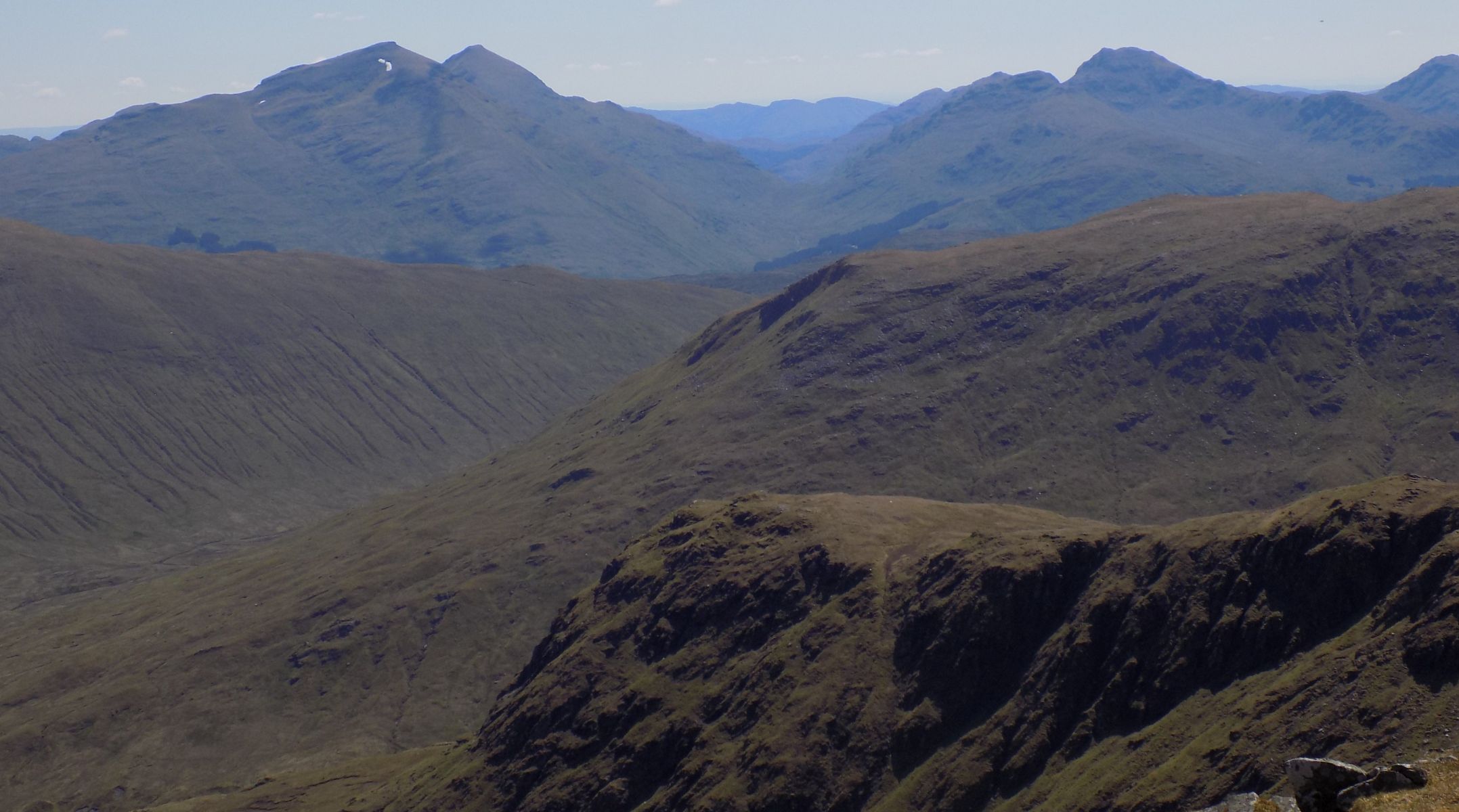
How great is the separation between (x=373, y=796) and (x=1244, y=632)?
106 metres

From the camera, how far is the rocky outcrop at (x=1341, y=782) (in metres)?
40.1

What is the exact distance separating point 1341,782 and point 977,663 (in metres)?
78.4

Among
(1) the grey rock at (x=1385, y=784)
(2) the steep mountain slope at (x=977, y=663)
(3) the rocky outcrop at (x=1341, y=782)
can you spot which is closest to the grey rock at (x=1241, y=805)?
(3) the rocky outcrop at (x=1341, y=782)

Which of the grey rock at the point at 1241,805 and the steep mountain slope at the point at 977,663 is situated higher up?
the grey rock at the point at 1241,805

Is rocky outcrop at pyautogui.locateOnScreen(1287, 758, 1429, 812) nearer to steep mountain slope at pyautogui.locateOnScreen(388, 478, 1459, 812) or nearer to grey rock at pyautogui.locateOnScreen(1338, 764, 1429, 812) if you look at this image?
grey rock at pyautogui.locateOnScreen(1338, 764, 1429, 812)

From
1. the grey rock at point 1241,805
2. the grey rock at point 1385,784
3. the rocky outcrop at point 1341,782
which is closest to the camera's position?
the grey rock at point 1385,784

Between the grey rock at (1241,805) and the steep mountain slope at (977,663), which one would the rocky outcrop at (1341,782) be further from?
the steep mountain slope at (977,663)

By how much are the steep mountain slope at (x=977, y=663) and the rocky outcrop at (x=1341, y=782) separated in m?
41.7

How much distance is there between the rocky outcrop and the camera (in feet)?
131

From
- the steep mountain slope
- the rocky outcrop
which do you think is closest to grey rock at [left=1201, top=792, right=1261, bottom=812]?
the rocky outcrop

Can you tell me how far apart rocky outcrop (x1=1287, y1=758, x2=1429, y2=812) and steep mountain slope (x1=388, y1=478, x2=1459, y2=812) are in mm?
41701

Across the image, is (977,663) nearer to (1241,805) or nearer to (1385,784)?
(1241,805)

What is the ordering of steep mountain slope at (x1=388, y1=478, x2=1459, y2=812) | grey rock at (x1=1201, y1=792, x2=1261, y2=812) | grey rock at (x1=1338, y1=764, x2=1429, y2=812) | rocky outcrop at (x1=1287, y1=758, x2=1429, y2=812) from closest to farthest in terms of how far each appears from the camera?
grey rock at (x1=1338, y1=764, x2=1429, y2=812) < rocky outcrop at (x1=1287, y1=758, x2=1429, y2=812) < grey rock at (x1=1201, y1=792, x2=1261, y2=812) < steep mountain slope at (x1=388, y1=478, x2=1459, y2=812)

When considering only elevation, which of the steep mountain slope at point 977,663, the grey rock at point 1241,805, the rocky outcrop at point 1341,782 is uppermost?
the rocky outcrop at point 1341,782
